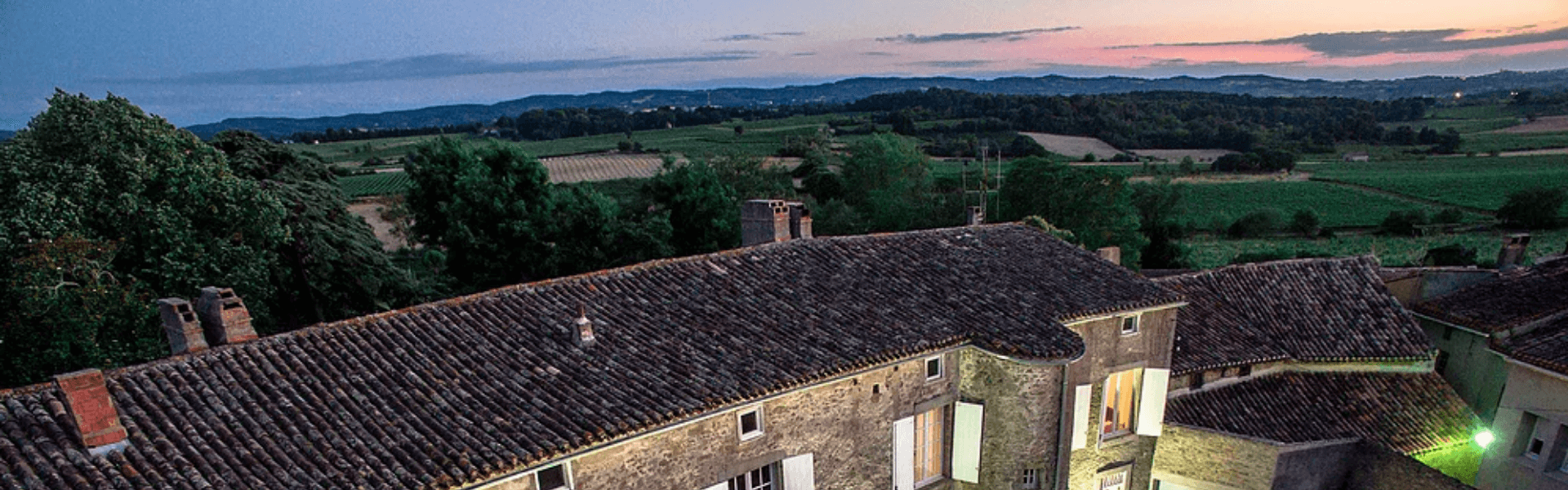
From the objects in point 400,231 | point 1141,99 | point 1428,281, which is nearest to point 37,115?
point 400,231

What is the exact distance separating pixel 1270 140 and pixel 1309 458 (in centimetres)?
10063

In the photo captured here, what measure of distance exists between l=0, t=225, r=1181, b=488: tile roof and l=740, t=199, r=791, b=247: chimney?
1022 mm

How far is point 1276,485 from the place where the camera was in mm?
17875

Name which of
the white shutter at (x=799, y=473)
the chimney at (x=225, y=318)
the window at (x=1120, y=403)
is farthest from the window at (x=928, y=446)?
the chimney at (x=225, y=318)

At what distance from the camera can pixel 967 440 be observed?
15719mm

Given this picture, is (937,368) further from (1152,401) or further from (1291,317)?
(1291,317)

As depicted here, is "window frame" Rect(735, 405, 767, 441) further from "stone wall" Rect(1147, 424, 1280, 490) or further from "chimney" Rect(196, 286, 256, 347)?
"stone wall" Rect(1147, 424, 1280, 490)

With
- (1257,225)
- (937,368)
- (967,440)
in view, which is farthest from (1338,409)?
(1257,225)

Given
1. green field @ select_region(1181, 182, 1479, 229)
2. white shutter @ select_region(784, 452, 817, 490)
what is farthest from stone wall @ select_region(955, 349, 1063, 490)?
green field @ select_region(1181, 182, 1479, 229)

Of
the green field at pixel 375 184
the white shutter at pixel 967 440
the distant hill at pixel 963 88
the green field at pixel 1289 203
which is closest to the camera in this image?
the white shutter at pixel 967 440

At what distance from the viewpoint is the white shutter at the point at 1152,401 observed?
57.0ft

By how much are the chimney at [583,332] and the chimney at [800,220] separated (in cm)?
713

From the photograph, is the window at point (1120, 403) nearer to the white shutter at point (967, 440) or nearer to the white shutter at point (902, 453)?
the white shutter at point (967, 440)

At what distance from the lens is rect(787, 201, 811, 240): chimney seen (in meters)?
19.2
